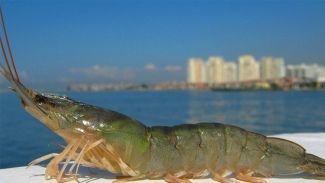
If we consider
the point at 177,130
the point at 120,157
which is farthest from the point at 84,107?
the point at 177,130

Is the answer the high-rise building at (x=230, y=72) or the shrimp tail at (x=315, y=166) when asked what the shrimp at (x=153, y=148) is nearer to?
the shrimp tail at (x=315, y=166)

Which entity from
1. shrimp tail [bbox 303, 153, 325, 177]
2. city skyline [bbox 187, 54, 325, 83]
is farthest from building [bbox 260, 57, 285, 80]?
shrimp tail [bbox 303, 153, 325, 177]

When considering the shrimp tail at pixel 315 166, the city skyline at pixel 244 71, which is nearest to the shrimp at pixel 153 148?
the shrimp tail at pixel 315 166

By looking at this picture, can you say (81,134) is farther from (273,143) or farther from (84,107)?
(273,143)

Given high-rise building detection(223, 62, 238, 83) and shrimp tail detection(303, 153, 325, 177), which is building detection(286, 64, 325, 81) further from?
shrimp tail detection(303, 153, 325, 177)

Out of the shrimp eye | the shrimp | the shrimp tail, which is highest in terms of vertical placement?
the shrimp eye

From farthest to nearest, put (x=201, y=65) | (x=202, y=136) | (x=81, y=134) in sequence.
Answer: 1. (x=201, y=65)
2. (x=202, y=136)
3. (x=81, y=134)
